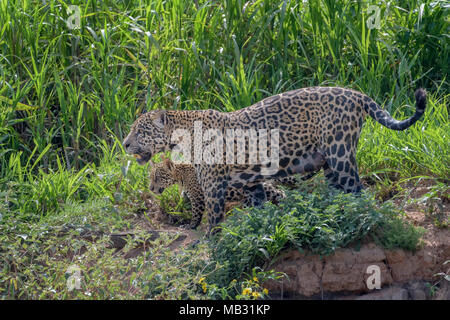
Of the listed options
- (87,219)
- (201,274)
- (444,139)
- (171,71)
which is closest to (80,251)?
(87,219)

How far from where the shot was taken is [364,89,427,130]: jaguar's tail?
6.35m

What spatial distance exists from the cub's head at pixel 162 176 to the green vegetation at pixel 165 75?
0.25 metres

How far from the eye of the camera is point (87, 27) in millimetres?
9297

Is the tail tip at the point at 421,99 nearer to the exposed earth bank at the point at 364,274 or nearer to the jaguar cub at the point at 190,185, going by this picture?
the exposed earth bank at the point at 364,274

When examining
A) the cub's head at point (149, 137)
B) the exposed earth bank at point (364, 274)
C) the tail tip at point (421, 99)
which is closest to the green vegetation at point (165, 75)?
the cub's head at point (149, 137)

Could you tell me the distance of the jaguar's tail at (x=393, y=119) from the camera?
20.8 ft

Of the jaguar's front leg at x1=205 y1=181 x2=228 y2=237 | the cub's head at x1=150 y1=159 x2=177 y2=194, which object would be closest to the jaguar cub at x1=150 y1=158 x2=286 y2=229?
the cub's head at x1=150 y1=159 x2=177 y2=194

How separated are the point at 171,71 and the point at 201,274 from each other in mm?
3943

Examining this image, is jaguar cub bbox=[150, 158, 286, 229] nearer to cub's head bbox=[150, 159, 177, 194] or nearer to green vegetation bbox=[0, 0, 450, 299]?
cub's head bbox=[150, 159, 177, 194]

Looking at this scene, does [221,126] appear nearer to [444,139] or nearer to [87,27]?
[444,139]

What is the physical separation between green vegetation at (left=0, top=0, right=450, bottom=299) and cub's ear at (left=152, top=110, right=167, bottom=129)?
0.49 meters

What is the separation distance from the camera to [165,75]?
9266 mm

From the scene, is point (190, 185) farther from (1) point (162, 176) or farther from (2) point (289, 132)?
(2) point (289, 132)
